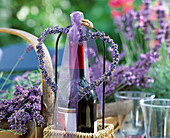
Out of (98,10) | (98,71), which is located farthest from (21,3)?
(98,71)

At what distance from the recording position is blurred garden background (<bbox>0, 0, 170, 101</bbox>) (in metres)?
0.91

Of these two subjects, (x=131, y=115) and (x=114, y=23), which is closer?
(x=131, y=115)

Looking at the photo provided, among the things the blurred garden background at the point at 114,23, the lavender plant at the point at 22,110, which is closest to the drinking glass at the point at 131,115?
the blurred garden background at the point at 114,23

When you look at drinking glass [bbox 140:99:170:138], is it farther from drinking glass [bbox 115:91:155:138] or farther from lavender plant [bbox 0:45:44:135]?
lavender plant [bbox 0:45:44:135]

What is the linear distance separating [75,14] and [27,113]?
0.92ft

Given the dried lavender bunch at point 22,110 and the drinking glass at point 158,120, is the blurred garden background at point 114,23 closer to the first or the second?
the drinking glass at point 158,120

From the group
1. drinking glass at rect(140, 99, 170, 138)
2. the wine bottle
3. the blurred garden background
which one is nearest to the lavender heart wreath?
the wine bottle

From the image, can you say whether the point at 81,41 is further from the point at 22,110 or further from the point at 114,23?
the point at 114,23

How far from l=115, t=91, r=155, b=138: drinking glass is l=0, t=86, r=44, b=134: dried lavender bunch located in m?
0.31

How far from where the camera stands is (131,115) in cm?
81

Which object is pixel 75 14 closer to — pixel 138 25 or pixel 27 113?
pixel 27 113

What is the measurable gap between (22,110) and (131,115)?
1.34ft

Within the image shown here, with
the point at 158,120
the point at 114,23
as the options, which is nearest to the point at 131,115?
the point at 158,120

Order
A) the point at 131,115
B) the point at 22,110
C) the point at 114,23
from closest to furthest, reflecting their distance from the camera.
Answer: the point at 22,110
the point at 131,115
the point at 114,23
